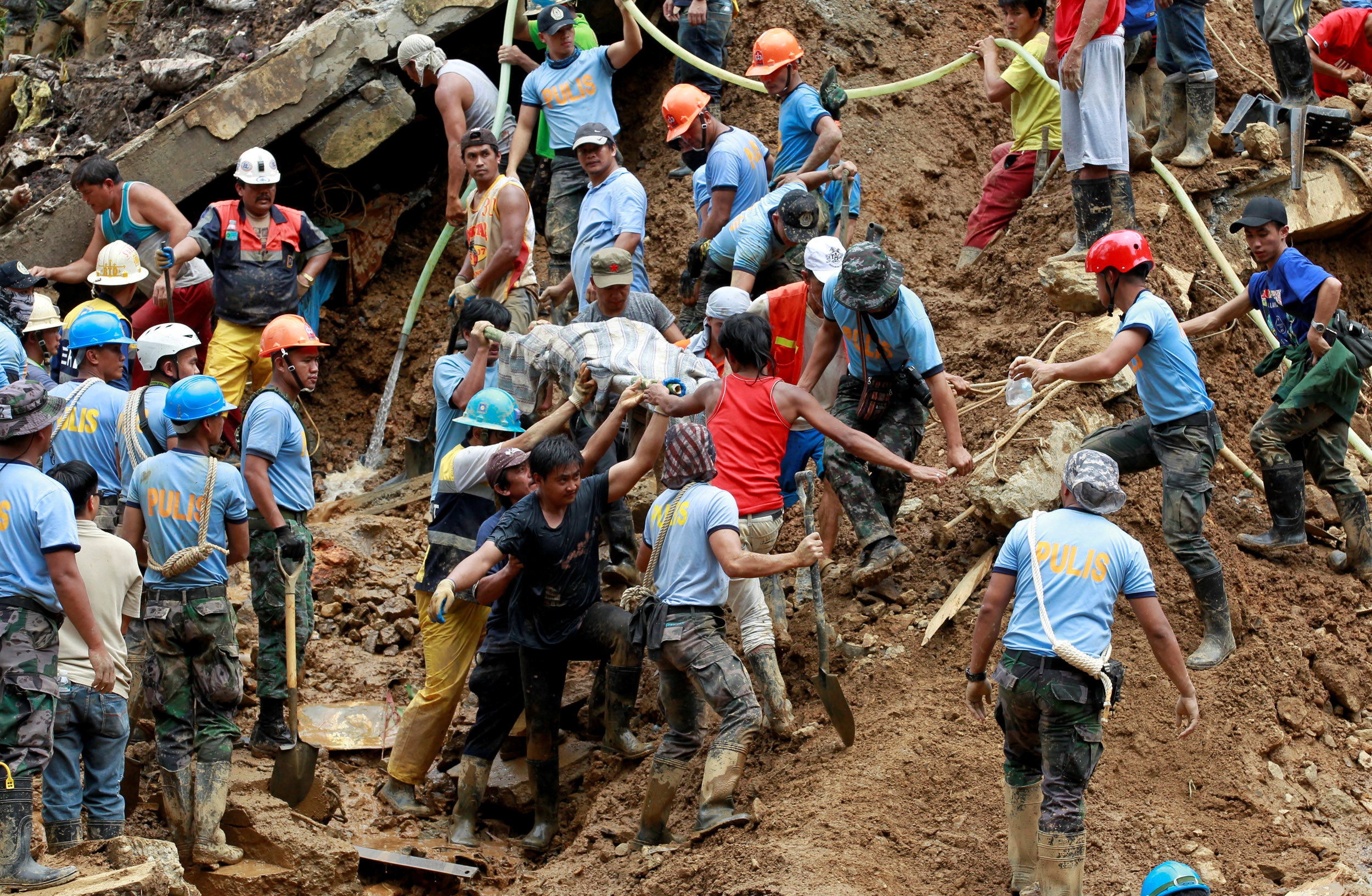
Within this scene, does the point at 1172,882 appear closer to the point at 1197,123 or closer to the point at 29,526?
the point at 29,526

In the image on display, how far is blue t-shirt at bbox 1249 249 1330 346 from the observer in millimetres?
6824

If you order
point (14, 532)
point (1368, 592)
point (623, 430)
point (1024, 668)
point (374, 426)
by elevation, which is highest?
point (14, 532)

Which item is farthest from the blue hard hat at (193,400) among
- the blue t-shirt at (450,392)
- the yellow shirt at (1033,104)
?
the yellow shirt at (1033,104)

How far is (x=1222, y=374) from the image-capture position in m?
8.63

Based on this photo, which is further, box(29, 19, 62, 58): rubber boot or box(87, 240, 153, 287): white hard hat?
box(29, 19, 62, 58): rubber boot

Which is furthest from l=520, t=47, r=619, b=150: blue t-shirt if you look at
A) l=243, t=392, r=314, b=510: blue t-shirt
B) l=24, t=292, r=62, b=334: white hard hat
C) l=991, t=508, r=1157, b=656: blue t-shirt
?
l=991, t=508, r=1157, b=656: blue t-shirt

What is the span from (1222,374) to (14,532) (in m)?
7.27

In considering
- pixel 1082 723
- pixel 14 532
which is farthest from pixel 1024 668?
pixel 14 532

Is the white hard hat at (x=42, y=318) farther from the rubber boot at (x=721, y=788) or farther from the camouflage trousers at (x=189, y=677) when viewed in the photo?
the rubber boot at (x=721, y=788)

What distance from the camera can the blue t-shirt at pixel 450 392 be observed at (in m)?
7.42

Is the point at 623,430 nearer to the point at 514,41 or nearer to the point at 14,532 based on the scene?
the point at 14,532

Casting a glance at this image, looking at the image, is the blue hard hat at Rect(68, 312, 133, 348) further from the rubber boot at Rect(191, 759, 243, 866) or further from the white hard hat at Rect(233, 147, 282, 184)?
the rubber boot at Rect(191, 759, 243, 866)

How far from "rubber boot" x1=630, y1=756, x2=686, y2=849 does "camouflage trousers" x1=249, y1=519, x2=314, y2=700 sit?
7.07ft

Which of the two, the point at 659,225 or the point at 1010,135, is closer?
the point at 659,225
